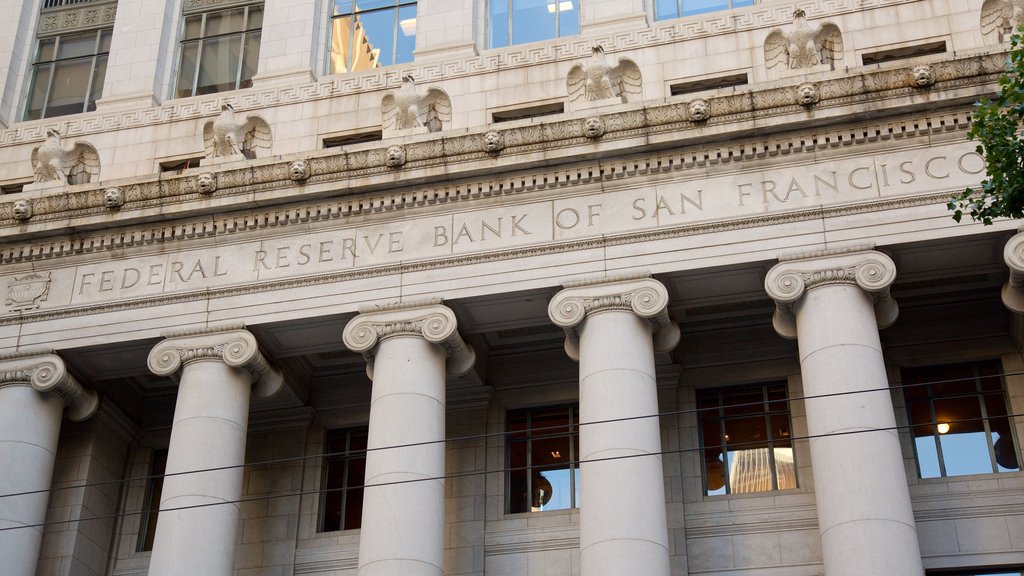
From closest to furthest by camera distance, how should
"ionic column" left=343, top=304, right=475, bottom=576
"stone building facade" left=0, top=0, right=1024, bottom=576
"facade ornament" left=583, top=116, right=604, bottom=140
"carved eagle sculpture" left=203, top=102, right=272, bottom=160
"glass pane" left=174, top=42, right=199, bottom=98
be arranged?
"ionic column" left=343, top=304, right=475, bottom=576 → "stone building facade" left=0, top=0, right=1024, bottom=576 → "facade ornament" left=583, top=116, right=604, bottom=140 → "carved eagle sculpture" left=203, top=102, right=272, bottom=160 → "glass pane" left=174, top=42, right=199, bottom=98

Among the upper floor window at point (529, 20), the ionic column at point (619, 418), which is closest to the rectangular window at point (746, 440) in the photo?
the ionic column at point (619, 418)

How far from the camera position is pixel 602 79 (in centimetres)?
2970

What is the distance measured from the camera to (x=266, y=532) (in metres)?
29.9

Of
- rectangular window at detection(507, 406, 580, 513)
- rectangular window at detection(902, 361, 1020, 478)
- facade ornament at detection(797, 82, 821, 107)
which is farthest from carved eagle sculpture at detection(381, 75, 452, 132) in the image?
rectangular window at detection(902, 361, 1020, 478)

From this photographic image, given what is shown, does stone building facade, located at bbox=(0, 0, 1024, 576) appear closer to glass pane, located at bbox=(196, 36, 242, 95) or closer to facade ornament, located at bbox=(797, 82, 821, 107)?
facade ornament, located at bbox=(797, 82, 821, 107)

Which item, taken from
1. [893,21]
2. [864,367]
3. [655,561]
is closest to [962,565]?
[864,367]

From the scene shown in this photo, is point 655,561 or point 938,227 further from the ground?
point 938,227

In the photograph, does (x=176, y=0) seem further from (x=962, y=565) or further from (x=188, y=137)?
(x=962, y=565)

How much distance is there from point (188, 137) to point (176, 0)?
17.1 ft

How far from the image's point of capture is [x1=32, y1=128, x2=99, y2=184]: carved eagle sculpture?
32250mm

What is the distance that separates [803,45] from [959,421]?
8304 millimetres

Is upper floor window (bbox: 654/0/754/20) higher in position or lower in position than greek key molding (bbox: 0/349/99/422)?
higher

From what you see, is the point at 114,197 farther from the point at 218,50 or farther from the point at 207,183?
the point at 218,50

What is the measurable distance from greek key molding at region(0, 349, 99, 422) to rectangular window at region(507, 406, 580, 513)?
370 inches
